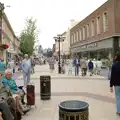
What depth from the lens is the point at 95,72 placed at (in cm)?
2375

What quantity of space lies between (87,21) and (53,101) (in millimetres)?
35989

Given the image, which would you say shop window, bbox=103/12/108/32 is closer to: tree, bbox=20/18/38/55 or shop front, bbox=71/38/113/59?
shop front, bbox=71/38/113/59

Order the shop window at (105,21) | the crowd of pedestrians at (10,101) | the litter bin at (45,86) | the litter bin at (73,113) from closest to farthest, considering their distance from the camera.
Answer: the litter bin at (73,113), the crowd of pedestrians at (10,101), the litter bin at (45,86), the shop window at (105,21)

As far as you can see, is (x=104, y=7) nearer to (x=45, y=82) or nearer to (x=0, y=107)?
(x=45, y=82)

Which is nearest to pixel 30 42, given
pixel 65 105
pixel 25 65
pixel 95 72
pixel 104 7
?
pixel 104 7

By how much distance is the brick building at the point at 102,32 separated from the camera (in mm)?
30766

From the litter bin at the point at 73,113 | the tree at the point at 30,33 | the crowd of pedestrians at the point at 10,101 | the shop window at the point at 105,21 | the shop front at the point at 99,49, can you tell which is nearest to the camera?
the litter bin at the point at 73,113

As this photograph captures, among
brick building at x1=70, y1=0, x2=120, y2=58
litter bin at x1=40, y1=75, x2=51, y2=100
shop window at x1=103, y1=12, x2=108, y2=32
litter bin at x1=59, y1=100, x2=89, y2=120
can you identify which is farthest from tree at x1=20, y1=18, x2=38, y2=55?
litter bin at x1=59, y1=100, x2=89, y2=120

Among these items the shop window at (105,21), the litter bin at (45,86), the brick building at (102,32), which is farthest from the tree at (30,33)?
the litter bin at (45,86)

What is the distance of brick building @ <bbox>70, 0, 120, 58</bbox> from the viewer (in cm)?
3077

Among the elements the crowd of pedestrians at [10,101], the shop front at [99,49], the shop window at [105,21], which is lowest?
the crowd of pedestrians at [10,101]

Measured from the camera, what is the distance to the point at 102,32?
1388 inches

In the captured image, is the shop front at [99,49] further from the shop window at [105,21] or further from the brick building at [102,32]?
the shop window at [105,21]

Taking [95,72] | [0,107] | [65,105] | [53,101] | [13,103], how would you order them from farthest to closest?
[95,72]
[53,101]
[13,103]
[0,107]
[65,105]
